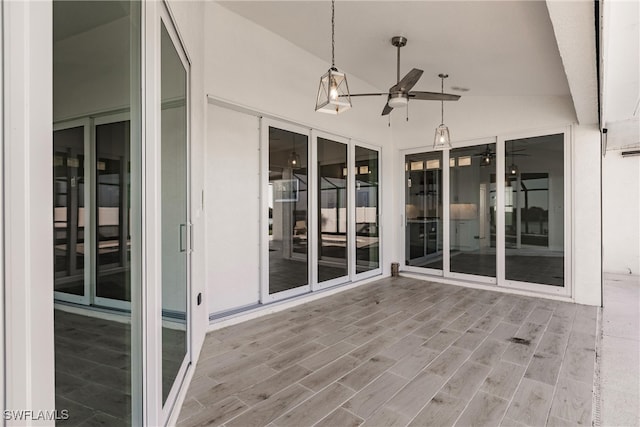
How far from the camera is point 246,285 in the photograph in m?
3.83

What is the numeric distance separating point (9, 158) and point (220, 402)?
203 centimetres

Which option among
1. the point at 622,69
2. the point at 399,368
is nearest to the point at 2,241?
the point at 399,368

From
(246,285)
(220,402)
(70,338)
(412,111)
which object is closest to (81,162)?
(70,338)

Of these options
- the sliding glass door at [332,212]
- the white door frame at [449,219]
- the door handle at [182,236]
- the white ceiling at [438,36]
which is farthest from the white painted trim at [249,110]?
the white door frame at [449,219]

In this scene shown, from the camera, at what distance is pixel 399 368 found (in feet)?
8.61

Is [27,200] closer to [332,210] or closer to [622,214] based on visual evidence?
[332,210]

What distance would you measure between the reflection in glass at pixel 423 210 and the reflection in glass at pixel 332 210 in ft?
5.58

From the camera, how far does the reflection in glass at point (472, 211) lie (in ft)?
17.5

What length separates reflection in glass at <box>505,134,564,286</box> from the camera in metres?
4.73

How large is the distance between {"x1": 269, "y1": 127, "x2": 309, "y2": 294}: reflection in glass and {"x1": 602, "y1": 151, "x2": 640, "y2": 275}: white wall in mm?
6809

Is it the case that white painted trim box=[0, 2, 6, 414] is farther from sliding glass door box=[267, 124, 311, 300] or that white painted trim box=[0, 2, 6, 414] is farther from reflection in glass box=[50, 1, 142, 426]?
sliding glass door box=[267, 124, 311, 300]

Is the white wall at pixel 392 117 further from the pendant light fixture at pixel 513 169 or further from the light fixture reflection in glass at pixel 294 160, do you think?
the light fixture reflection in glass at pixel 294 160

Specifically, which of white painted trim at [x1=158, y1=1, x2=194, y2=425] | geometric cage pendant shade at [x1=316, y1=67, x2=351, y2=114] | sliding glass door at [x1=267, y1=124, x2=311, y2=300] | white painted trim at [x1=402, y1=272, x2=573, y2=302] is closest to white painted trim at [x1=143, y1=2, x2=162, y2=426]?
white painted trim at [x1=158, y1=1, x2=194, y2=425]

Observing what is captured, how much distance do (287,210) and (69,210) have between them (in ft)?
11.2
